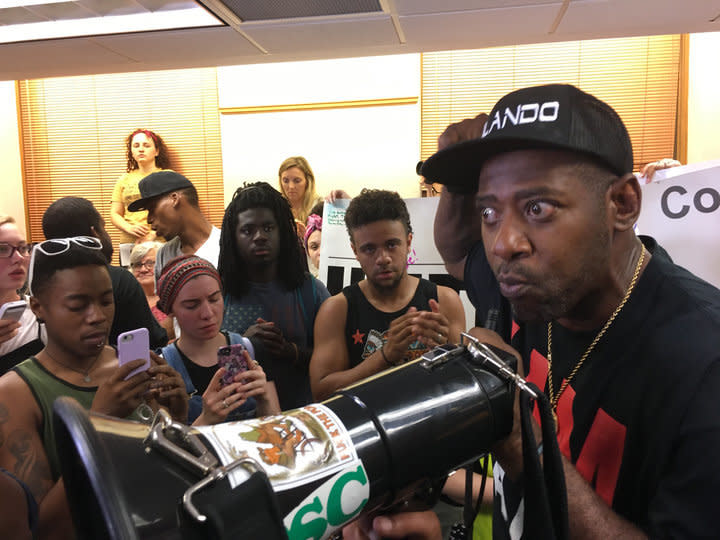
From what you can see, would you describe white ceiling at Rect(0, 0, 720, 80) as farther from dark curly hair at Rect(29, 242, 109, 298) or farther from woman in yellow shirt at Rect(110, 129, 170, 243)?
dark curly hair at Rect(29, 242, 109, 298)

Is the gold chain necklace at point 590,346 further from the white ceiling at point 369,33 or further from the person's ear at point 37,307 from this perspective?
the white ceiling at point 369,33

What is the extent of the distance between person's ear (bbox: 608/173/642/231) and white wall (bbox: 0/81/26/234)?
691 cm

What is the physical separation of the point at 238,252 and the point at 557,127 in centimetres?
155

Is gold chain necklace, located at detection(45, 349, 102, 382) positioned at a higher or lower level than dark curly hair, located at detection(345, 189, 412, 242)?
lower

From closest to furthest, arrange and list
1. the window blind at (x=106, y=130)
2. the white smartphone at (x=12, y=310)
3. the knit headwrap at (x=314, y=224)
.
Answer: the white smartphone at (x=12, y=310) < the knit headwrap at (x=314, y=224) < the window blind at (x=106, y=130)

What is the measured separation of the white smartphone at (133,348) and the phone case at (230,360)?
204 millimetres

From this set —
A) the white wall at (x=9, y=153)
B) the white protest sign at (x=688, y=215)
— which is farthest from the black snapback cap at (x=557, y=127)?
the white wall at (x=9, y=153)

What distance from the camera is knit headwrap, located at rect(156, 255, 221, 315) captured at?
1.82 meters

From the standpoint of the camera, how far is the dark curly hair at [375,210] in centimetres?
197

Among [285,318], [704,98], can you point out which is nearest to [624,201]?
[285,318]

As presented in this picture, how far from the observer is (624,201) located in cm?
86

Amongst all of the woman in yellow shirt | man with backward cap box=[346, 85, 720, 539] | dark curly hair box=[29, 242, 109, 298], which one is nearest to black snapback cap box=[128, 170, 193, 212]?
dark curly hair box=[29, 242, 109, 298]

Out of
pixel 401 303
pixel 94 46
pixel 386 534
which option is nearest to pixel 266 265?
pixel 401 303

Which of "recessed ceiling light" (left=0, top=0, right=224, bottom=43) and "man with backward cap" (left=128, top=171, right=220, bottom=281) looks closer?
"man with backward cap" (left=128, top=171, right=220, bottom=281)
